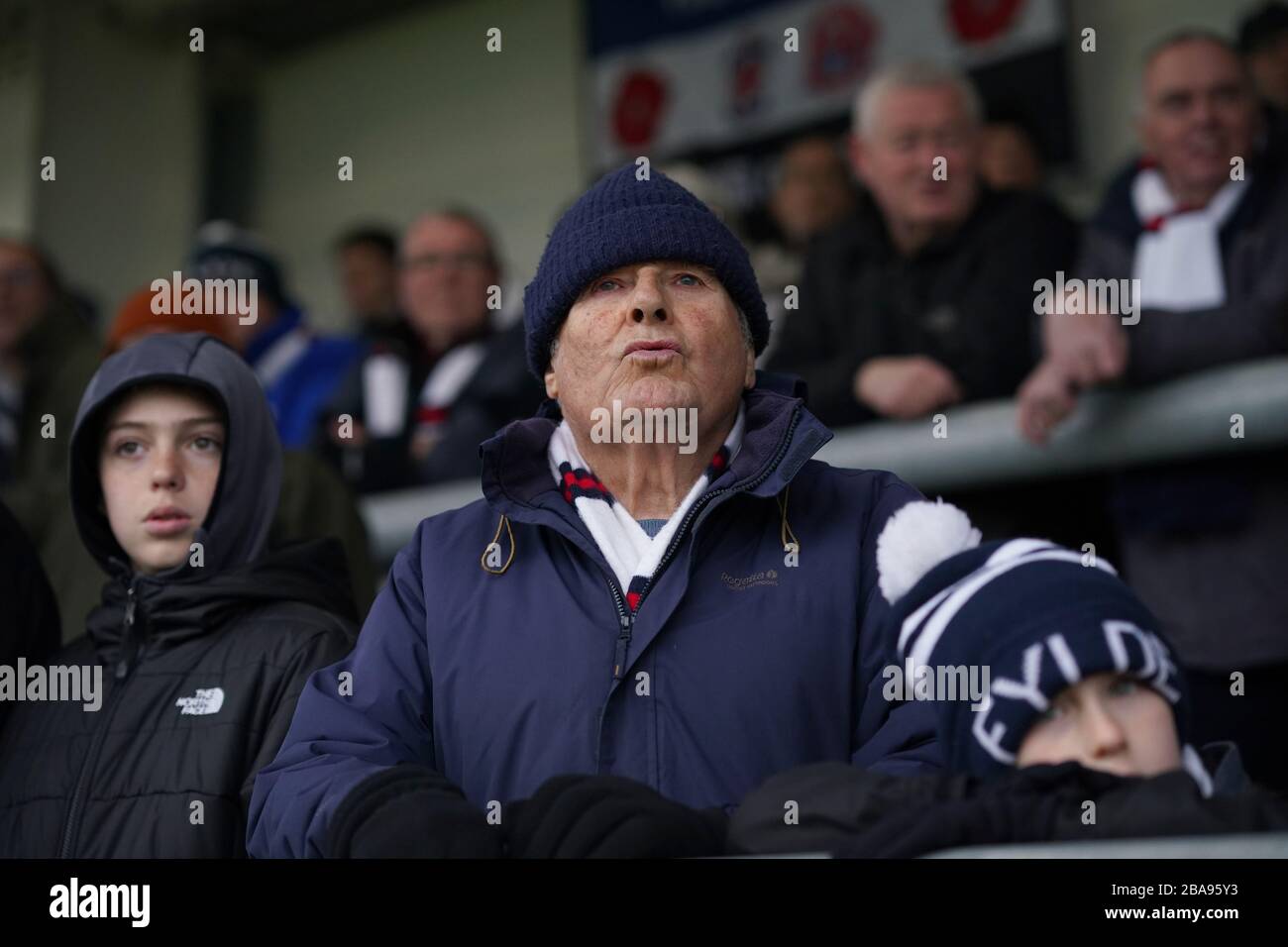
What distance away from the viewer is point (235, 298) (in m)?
5.24

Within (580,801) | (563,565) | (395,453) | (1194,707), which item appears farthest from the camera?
(395,453)

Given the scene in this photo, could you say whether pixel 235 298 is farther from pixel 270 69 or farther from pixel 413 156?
pixel 270 69

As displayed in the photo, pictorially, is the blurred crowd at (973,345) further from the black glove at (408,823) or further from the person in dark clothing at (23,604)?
the black glove at (408,823)

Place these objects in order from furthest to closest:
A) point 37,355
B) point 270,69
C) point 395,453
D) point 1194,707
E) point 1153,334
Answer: point 270,69 → point 37,355 → point 395,453 → point 1153,334 → point 1194,707

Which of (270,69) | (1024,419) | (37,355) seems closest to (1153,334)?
(1024,419)

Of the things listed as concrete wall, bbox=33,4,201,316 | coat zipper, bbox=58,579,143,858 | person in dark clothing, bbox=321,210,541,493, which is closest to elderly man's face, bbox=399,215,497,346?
person in dark clothing, bbox=321,210,541,493

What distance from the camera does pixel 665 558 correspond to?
2434mm

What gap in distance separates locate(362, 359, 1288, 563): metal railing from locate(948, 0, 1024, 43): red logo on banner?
3.09 m

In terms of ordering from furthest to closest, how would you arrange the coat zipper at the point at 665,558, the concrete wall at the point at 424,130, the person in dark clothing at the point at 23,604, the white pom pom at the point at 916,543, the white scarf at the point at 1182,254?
the concrete wall at the point at 424,130 < the white scarf at the point at 1182,254 < the person in dark clothing at the point at 23,604 < the coat zipper at the point at 665,558 < the white pom pom at the point at 916,543

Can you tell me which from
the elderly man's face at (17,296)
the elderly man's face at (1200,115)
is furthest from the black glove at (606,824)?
the elderly man's face at (17,296)

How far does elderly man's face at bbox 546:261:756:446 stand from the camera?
8.43 ft

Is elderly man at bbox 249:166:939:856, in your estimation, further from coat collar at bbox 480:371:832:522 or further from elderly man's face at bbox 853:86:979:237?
elderly man's face at bbox 853:86:979:237

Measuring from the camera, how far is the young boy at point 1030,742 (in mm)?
1884

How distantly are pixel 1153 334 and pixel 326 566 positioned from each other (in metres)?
1.90
